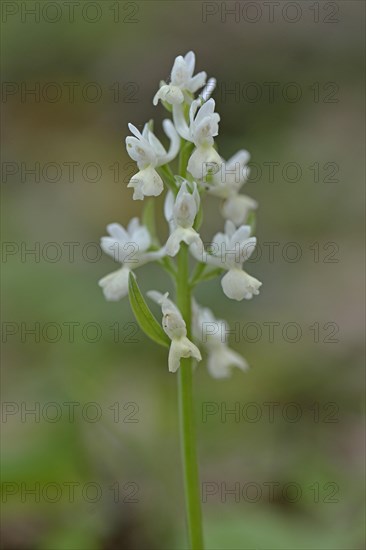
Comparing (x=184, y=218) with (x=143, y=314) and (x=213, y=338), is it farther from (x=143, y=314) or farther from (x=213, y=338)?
(x=213, y=338)

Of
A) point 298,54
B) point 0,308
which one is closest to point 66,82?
point 298,54

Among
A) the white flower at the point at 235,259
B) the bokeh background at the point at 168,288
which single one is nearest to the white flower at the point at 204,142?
the white flower at the point at 235,259

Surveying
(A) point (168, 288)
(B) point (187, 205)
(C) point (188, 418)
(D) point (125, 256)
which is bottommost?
(C) point (188, 418)

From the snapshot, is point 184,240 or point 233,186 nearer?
point 184,240

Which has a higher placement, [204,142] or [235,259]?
[204,142]

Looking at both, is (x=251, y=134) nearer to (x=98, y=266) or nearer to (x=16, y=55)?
(x=98, y=266)

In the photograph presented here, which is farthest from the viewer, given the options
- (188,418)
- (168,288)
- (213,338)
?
(168,288)

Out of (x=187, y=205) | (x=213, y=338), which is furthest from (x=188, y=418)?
(x=187, y=205)
